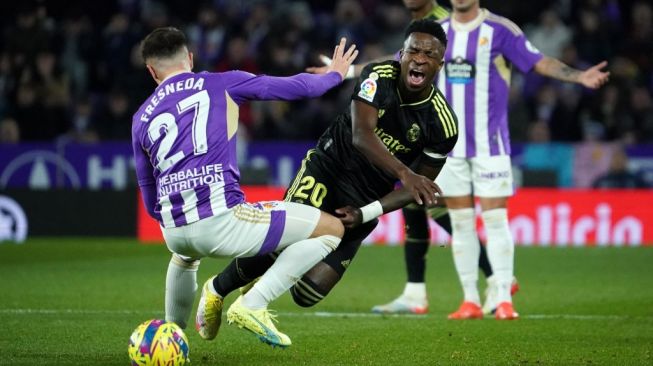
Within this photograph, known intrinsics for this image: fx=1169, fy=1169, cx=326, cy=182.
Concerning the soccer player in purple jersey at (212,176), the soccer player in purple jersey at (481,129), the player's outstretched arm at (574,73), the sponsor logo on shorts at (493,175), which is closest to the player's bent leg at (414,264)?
the soccer player in purple jersey at (481,129)

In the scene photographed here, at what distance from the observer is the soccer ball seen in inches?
229

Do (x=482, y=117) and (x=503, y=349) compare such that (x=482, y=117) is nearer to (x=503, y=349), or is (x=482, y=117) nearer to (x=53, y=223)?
(x=503, y=349)

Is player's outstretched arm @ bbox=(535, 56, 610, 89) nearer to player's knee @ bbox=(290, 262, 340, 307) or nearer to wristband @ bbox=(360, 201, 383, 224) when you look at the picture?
wristband @ bbox=(360, 201, 383, 224)

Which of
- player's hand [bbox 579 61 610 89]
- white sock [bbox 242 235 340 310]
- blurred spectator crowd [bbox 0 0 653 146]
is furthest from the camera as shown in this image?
blurred spectator crowd [bbox 0 0 653 146]

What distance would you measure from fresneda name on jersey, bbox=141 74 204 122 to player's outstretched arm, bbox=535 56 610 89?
330 centimetres

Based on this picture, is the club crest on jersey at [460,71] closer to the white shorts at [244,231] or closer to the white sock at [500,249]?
the white sock at [500,249]

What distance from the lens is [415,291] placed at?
9.16 meters

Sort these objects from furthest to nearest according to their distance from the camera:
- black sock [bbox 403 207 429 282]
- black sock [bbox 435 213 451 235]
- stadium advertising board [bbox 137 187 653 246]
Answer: stadium advertising board [bbox 137 187 653 246] → black sock [bbox 435 213 451 235] → black sock [bbox 403 207 429 282]

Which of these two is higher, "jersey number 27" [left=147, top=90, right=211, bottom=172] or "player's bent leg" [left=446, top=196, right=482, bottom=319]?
"jersey number 27" [left=147, top=90, right=211, bottom=172]

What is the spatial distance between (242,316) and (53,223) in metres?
9.91

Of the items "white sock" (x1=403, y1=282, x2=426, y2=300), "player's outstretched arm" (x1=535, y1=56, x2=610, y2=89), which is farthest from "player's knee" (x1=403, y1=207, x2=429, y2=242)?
"player's outstretched arm" (x1=535, y1=56, x2=610, y2=89)

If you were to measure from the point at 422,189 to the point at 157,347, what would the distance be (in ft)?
5.58

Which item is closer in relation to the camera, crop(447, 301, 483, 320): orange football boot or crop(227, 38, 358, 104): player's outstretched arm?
crop(227, 38, 358, 104): player's outstretched arm

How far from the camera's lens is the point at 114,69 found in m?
18.0
